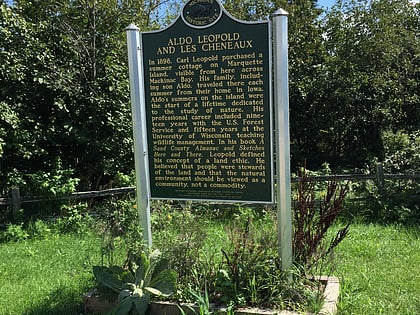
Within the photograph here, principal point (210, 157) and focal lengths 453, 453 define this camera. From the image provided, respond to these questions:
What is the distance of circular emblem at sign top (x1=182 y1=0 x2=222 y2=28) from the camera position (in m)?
4.04

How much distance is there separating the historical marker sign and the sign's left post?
0.06 meters

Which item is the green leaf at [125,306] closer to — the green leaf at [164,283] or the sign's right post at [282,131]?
the green leaf at [164,283]

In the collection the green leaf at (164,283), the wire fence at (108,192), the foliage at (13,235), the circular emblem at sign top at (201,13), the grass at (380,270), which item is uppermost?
the circular emblem at sign top at (201,13)

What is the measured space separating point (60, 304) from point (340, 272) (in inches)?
120

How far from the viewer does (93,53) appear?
8719 mm

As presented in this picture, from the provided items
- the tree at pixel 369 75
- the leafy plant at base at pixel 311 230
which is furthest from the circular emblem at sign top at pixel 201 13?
the tree at pixel 369 75

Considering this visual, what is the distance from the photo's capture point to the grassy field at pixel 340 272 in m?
4.38

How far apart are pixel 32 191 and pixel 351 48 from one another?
8.13m

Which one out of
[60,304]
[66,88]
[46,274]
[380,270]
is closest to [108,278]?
[60,304]

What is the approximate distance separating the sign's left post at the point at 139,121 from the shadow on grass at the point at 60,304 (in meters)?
0.95

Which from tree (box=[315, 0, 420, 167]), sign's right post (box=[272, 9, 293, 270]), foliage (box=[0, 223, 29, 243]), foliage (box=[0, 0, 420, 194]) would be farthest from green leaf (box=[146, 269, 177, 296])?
tree (box=[315, 0, 420, 167])

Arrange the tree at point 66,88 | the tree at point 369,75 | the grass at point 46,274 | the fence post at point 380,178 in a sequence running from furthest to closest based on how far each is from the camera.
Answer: the tree at point 369,75, the tree at point 66,88, the fence post at point 380,178, the grass at point 46,274

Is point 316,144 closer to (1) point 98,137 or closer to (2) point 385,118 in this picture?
(2) point 385,118

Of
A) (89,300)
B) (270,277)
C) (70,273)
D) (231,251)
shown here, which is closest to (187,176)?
(231,251)
